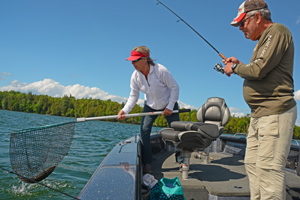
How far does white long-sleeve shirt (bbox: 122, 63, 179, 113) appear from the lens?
9.36 ft

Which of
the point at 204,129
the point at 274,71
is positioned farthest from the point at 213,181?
the point at 274,71

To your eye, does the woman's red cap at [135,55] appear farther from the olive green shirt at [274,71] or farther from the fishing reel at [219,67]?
the olive green shirt at [274,71]

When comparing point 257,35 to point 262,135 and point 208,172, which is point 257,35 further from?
point 208,172

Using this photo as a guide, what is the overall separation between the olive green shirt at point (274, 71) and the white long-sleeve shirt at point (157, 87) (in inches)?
57.4

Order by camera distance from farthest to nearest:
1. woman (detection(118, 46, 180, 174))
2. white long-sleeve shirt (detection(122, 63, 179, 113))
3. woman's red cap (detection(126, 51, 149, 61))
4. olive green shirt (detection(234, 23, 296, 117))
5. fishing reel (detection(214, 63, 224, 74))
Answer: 1. white long-sleeve shirt (detection(122, 63, 179, 113))
2. woman (detection(118, 46, 180, 174))
3. woman's red cap (detection(126, 51, 149, 61))
4. fishing reel (detection(214, 63, 224, 74))
5. olive green shirt (detection(234, 23, 296, 117))

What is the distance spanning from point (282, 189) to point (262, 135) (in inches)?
14.2

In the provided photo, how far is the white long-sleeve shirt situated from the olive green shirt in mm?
1457

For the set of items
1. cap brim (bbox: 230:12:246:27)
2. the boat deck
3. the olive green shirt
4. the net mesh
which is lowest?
the boat deck

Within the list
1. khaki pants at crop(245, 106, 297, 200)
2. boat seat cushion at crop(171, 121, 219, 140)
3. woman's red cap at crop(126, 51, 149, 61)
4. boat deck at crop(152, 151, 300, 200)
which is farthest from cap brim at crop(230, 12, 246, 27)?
boat deck at crop(152, 151, 300, 200)

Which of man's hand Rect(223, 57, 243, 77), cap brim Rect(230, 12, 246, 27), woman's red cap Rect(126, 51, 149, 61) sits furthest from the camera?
woman's red cap Rect(126, 51, 149, 61)

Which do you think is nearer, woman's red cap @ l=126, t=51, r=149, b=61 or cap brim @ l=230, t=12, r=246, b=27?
cap brim @ l=230, t=12, r=246, b=27

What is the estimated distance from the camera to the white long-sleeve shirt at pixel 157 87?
2854mm

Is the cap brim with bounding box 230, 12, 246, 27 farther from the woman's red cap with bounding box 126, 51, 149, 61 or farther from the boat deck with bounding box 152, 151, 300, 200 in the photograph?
the boat deck with bounding box 152, 151, 300, 200

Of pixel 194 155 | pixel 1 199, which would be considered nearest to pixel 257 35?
pixel 194 155
